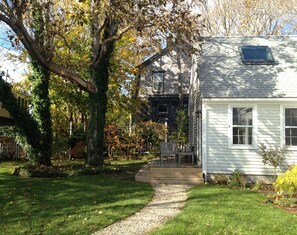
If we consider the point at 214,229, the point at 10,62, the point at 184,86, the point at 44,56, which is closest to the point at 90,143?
the point at 44,56

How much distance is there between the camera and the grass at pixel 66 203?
252 inches

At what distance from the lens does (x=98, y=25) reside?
46.3 ft

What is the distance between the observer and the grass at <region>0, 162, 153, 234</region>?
640cm

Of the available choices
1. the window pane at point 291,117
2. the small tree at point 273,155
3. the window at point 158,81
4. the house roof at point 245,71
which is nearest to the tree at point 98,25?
the house roof at point 245,71

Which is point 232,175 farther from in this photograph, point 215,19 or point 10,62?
point 215,19

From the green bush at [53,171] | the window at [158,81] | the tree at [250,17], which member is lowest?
the green bush at [53,171]

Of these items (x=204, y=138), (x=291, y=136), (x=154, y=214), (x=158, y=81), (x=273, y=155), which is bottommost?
(x=154, y=214)

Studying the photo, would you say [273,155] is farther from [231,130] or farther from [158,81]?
[158,81]

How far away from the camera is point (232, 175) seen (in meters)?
11.6

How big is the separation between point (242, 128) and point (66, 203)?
698 centimetres

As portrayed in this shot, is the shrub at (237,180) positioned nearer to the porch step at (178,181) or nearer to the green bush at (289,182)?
the porch step at (178,181)

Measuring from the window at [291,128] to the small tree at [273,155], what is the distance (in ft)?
1.26

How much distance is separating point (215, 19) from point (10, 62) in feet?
58.9

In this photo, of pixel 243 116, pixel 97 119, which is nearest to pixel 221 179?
pixel 243 116
